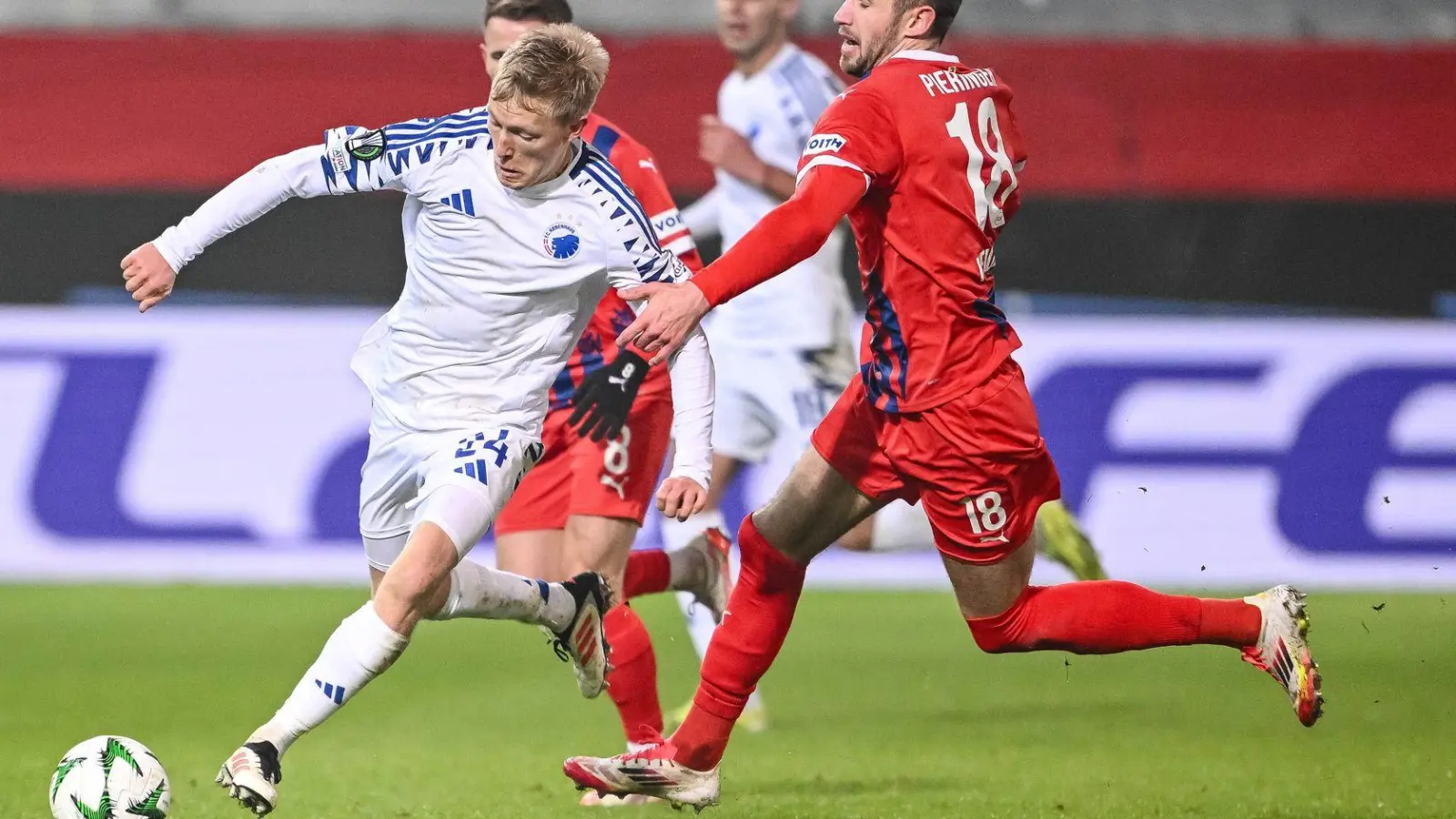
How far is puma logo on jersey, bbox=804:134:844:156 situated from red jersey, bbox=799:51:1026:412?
5cm

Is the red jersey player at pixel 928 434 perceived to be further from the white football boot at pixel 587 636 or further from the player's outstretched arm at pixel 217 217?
the player's outstretched arm at pixel 217 217

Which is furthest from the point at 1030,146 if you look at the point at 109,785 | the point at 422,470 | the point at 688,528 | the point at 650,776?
the point at 109,785

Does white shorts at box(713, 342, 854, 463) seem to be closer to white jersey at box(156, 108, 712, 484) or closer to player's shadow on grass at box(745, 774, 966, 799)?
player's shadow on grass at box(745, 774, 966, 799)

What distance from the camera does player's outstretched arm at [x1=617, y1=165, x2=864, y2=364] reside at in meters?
3.42

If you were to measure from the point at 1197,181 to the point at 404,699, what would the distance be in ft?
15.0

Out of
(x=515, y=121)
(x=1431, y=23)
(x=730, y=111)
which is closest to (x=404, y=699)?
(x=730, y=111)

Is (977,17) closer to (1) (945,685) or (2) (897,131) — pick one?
(1) (945,685)

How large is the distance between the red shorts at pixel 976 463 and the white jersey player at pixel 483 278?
0.48m

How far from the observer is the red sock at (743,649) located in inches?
164

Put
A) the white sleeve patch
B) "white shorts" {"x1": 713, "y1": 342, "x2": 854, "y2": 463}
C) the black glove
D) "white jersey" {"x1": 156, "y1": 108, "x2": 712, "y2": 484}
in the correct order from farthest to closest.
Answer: "white shorts" {"x1": 713, "y1": 342, "x2": 854, "y2": 463}
the black glove
"white jersey" {"x1": 156, "y1": 108, "x2": 712, "y2": 484}
the white sleeve patch

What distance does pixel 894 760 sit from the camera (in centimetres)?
527

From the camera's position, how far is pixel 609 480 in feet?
16.1

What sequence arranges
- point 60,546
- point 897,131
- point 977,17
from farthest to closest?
point 977,17, point 60,546, point 897,131

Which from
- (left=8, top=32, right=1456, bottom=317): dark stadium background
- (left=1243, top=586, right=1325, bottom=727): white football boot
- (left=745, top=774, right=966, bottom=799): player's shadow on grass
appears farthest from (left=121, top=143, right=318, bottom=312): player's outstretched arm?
(left=8, top=32, right=1456, bottom=317): dark stadium background
